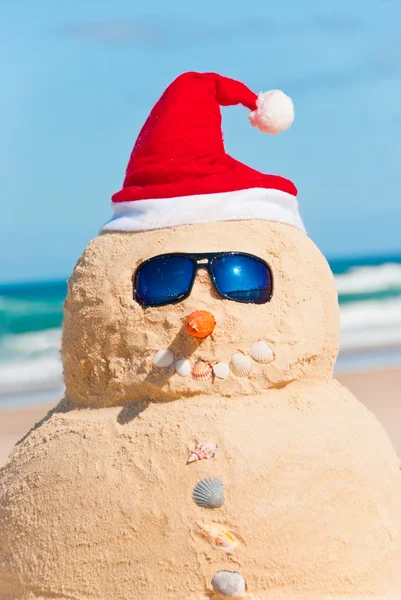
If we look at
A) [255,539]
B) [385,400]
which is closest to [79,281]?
[255,539]

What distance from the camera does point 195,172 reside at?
443 cm

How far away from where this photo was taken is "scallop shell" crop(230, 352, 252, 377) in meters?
4.17

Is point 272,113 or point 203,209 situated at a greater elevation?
point 272,113

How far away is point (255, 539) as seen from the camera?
3.96 metres

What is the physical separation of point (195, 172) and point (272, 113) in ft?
1.69

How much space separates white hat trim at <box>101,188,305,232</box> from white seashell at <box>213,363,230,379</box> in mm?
615

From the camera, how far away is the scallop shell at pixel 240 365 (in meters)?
4.17

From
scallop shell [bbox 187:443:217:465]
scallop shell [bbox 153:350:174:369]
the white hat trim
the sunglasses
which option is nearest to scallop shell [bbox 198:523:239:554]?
scallop shell [bbox 187:443:217:465]

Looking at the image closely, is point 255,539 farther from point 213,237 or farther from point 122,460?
point 213,237

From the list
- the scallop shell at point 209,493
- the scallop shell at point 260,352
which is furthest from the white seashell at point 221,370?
the scallop shell at point 209,493

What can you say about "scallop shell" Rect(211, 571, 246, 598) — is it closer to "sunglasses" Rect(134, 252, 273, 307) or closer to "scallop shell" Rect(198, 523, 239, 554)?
"scallop shell" Rect(198, 523, 239, 554)

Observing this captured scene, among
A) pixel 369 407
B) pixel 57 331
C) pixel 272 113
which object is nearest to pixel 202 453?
pixel 272 113

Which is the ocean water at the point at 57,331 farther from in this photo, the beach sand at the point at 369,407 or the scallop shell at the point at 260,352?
the scallop shell at the point at 260,352

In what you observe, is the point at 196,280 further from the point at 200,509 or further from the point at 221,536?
the point at 221,536
